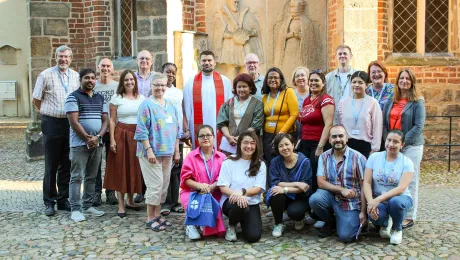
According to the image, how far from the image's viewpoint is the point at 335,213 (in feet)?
17.4

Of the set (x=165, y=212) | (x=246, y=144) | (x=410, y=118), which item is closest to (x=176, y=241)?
(x=165, y=212)

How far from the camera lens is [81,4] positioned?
11.5 metres

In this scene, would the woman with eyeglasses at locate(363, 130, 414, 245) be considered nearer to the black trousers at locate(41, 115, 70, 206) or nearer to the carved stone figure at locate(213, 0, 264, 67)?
the black trousers at locate(41, 115, 70, 206)

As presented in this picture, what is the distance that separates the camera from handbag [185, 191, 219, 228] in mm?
5270

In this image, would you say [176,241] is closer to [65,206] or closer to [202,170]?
[202,170]

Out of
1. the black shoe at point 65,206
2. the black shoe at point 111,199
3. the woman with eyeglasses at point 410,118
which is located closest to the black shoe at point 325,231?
the woman with eyeglasses at point 410,118

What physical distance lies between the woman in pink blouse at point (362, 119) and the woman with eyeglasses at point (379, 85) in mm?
284

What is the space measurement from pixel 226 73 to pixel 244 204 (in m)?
5.05

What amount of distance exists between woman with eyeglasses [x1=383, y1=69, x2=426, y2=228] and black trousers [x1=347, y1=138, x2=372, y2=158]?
0.35m

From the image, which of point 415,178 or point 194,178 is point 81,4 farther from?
point 415,178

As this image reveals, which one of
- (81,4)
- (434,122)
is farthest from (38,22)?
(434,122)

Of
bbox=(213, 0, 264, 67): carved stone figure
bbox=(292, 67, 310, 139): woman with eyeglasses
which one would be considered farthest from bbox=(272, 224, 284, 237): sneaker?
bbox=(213, 0, 264, 67): carved stone figure

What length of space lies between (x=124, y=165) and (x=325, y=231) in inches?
94.1

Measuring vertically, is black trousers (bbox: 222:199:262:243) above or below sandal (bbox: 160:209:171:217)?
above
